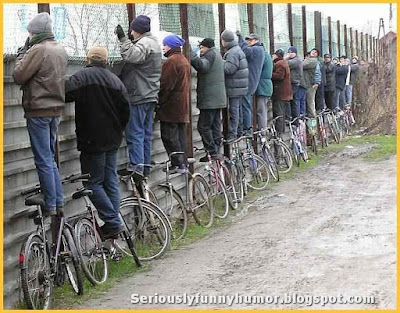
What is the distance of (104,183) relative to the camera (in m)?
7.95

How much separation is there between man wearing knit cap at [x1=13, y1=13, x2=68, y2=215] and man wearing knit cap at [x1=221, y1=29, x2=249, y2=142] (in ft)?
17.2

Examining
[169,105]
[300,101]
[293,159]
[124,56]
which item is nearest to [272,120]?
[293,159]

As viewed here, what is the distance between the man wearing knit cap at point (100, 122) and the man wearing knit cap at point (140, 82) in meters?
1.00

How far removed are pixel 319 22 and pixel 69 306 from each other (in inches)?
639

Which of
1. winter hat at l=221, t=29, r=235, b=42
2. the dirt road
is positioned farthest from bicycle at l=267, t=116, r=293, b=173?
winter hat at l=221, t=29, r=235, b=42

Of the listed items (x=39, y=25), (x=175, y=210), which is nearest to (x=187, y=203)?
(x=175, y=210)

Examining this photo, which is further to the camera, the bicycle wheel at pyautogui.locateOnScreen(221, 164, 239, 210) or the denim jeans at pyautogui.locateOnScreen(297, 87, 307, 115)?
the denim jeans at pyautogui.locateOnScreen(297, 87, 307, 115)

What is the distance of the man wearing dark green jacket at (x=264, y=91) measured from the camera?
14.0 meters

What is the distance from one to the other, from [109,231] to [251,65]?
19.0 feet

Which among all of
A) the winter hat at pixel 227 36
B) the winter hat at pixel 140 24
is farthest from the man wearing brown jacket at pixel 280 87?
the winter hat at pixel 140 24

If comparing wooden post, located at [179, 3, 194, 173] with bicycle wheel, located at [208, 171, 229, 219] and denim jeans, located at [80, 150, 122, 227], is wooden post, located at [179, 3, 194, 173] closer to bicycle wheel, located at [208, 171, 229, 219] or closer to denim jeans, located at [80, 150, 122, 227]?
bicycle wheel, located at [208, 171, 229, 219]

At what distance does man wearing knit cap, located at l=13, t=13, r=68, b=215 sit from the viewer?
657 centimetres

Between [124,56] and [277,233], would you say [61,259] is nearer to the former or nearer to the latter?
[124,56]

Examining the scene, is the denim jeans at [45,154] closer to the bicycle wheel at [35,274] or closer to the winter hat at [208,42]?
the bicycle wheel at [35,274]
